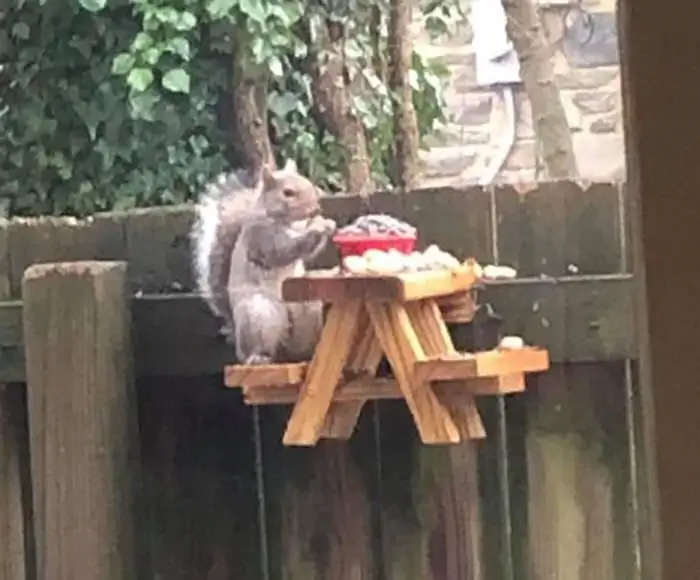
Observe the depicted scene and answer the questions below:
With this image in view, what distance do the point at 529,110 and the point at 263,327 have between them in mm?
816

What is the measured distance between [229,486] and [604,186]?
45 cm

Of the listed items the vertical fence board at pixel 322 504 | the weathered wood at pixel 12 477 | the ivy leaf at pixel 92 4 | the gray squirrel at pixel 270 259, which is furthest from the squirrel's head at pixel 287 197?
the ivy leaf at pixel 92 4

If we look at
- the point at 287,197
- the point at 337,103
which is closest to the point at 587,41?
the point at 337,103

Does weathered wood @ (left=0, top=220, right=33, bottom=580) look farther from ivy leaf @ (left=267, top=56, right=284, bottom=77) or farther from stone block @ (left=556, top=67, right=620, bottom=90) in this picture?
stone block @ (left=556, top=67, right=620, bottom=90)

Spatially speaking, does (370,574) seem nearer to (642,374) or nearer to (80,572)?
(80,572)

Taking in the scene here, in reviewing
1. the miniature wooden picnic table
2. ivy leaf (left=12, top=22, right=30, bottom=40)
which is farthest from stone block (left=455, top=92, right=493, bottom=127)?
the miniature wooden picnic table

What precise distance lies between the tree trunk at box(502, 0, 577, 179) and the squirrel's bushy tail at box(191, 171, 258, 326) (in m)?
0.56

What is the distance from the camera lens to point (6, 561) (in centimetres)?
137

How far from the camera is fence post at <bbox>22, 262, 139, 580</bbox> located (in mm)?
1253

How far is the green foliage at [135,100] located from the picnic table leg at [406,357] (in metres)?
0.75

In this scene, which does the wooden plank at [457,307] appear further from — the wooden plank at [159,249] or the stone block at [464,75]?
the stone block at [464,75]

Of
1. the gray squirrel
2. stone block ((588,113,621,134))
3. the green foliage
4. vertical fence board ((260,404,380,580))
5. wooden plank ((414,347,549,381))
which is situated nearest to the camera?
wooden plank ((414,347,549,381))

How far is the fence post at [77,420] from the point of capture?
1253 mm

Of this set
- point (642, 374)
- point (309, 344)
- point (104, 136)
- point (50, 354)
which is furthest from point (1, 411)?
point (642, 374)
